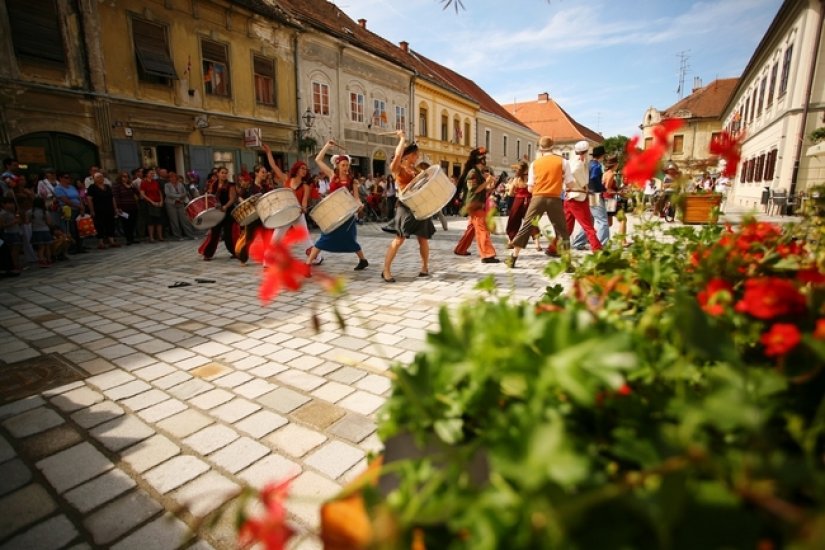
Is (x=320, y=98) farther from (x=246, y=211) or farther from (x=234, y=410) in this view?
(x=234, y=410)

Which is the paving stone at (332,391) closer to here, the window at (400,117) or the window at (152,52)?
the window at (152,52)

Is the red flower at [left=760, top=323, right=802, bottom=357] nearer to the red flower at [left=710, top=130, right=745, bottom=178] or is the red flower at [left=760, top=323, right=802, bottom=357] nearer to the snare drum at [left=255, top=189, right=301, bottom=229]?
the red flower at [left=710, top=130, right=745, bottom=178]

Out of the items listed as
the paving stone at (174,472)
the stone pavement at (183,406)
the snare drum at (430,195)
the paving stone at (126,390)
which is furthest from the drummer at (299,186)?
the paving stone at (174,472)

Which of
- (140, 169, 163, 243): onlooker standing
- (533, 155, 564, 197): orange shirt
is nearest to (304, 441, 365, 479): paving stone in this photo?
(533, 155, 564, 197): orange shirt

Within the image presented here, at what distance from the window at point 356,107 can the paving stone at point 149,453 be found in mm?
20824

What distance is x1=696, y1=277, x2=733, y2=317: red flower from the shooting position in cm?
105

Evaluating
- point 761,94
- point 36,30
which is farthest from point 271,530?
point 761,94

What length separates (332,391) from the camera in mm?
2920

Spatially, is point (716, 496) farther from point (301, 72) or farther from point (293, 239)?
point (301, 72)

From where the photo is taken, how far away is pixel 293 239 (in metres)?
1.08

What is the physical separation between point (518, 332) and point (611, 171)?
8.80m

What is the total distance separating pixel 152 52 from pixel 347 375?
15.0 metres

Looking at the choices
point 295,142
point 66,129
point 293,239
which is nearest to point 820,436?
point 293,239

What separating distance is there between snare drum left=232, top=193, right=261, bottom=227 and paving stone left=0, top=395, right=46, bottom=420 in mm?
4537
